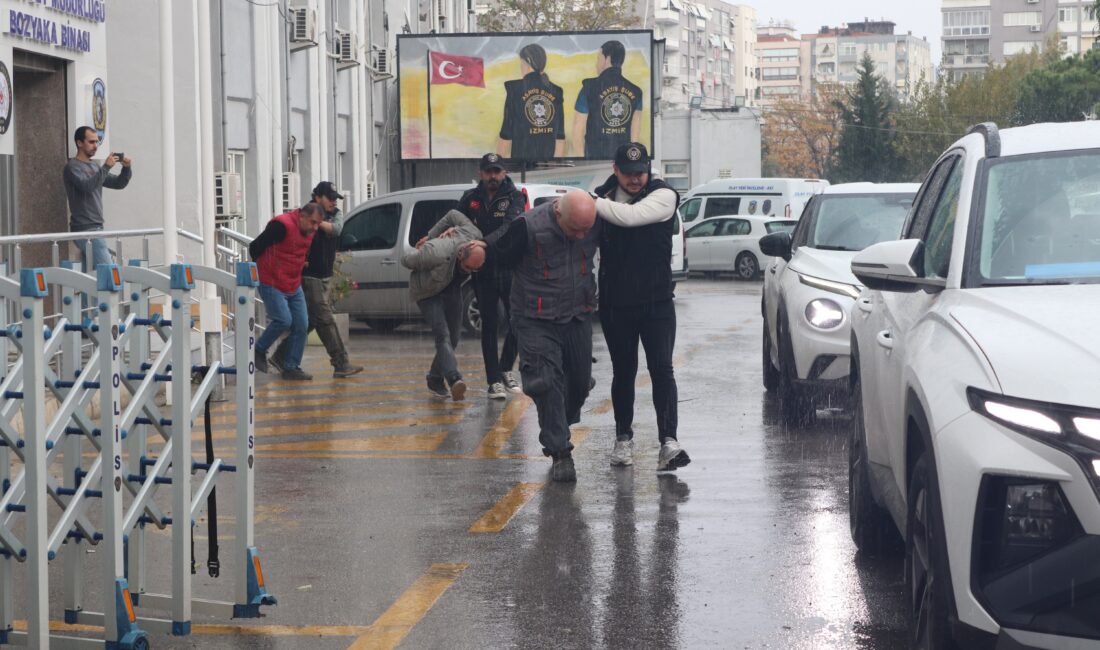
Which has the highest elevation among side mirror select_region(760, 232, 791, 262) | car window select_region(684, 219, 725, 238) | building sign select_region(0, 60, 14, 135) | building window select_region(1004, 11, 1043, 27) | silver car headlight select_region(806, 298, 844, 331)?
building window select_region(1004, 11, 1043, 27)

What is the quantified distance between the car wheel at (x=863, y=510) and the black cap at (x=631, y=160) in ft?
7.56

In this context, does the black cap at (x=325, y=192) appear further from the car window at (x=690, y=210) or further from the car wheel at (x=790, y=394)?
the car window at (x=690, y=210)

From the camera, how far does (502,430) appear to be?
10.5 m

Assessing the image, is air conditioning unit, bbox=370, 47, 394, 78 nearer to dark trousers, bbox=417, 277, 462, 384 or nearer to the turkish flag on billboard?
the turkish flag on billboard

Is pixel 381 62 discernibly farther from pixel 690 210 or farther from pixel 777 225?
pixel 690 210

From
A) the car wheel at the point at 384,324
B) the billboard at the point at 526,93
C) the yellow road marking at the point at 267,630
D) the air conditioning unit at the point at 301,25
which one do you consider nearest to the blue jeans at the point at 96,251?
the yellow road marking at the point at 267,630

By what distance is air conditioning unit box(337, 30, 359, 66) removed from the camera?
2662 centimetres

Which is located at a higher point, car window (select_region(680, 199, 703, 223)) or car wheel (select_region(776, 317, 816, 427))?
car window (select_region(680, 199, 703, 223))

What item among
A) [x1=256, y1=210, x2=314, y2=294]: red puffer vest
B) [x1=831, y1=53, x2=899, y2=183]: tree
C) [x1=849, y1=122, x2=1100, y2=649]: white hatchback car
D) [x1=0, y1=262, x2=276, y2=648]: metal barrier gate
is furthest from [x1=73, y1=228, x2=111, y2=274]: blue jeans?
[x1=831, y1=53, x2=899, y2=183]: tree

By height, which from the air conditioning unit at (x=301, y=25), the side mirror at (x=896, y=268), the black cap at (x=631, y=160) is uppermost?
the air conditioning unit at (x=301, y=25)

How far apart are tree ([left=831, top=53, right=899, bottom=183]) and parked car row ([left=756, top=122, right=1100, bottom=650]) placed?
82.9m

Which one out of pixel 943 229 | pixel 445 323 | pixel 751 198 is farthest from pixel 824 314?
pixel 751 198

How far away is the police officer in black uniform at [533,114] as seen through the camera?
35812mm

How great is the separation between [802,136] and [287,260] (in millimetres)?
95959
